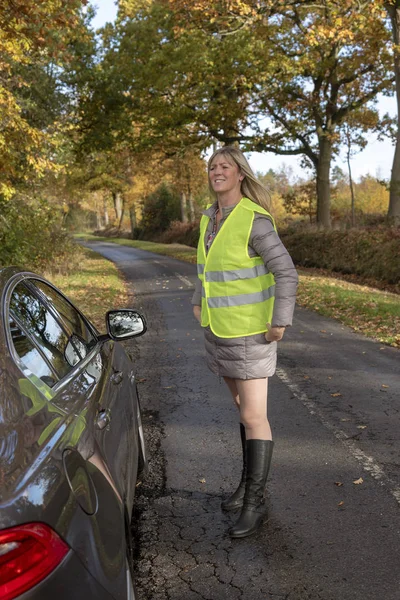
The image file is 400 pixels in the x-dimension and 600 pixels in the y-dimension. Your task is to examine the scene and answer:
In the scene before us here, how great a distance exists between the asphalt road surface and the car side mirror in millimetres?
1118

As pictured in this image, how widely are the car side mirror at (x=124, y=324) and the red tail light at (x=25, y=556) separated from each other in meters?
2.03

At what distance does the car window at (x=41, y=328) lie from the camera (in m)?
2.46

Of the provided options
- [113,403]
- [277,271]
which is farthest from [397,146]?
[113,403]

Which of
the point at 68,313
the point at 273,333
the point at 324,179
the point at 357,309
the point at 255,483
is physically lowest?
the point at 357,309

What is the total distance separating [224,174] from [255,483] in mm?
1797

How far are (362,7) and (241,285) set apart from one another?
1550cm

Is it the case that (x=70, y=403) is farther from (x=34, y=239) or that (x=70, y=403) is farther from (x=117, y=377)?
(x=34, y=239)

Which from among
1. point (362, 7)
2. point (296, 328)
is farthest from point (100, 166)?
point (296, 328)

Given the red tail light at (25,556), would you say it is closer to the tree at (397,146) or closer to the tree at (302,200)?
the tree at (397,146)

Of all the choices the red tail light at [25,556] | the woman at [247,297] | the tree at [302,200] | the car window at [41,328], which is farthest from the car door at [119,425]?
the tree at [302,200]

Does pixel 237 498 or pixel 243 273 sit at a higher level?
pixel 243 273

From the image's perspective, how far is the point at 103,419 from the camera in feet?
7.89

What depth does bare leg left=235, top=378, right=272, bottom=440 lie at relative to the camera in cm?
339

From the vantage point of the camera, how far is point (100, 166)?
38906mm
